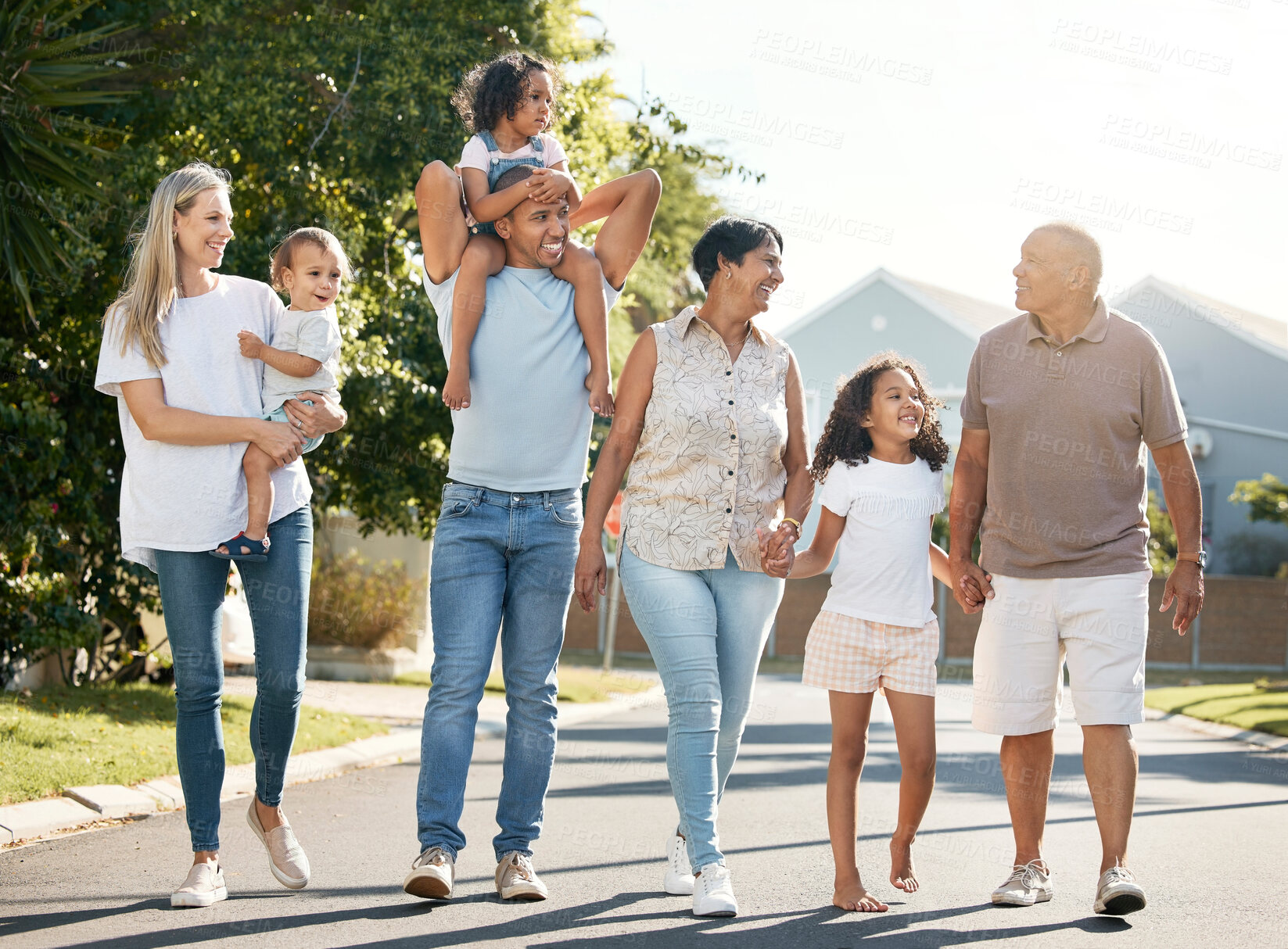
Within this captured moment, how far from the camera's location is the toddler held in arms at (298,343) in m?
4.21

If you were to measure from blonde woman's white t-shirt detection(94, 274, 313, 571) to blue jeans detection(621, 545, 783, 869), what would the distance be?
3.98ft

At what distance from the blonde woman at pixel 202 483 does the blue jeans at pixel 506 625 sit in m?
0.48

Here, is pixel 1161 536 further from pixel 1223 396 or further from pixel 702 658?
pixel 702 658

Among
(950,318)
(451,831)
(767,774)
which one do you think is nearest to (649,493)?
(451,831)

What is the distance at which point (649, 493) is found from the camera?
4.41m

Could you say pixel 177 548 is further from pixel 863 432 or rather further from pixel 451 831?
pixel 863 432

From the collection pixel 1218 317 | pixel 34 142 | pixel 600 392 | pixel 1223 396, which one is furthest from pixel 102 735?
pixel 1218 317

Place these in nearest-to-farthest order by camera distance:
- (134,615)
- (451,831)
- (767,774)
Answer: (451,831) → (767,774) → (134,615)

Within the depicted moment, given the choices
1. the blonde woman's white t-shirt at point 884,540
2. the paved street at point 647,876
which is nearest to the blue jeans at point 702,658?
the blonde woman's white t-shirt at point 884,540

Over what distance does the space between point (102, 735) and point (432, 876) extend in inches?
172

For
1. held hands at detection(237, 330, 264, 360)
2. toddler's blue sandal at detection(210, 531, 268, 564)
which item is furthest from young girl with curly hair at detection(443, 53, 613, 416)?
toddler's blue sandal at detection(210, 531, 268, 564)

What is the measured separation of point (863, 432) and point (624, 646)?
2265cm

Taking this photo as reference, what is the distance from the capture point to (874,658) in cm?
449

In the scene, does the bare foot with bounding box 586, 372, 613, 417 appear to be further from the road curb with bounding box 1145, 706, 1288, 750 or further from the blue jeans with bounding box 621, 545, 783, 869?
the road curb with bounding box 1145, 706, 1288, 750
